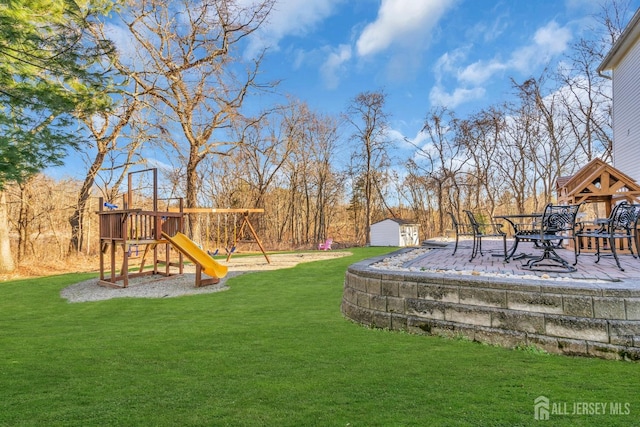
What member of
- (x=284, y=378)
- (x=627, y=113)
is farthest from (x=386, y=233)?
(x=284, y=378)

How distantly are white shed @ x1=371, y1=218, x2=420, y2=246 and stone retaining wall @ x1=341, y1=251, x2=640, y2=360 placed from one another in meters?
16.0

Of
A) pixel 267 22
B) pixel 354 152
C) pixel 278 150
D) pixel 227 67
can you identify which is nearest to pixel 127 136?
pixel 227 67

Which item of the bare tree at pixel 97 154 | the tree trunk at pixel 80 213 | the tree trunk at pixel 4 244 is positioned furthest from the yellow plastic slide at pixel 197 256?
the tree trunk at pixel 80 213

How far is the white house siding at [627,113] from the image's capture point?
32.9 feet

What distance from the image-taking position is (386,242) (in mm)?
20016

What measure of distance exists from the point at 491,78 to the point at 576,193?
1477 cm

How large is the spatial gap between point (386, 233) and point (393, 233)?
42 cm

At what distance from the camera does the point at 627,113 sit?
35.3ft

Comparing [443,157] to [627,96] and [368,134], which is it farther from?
[627,96]

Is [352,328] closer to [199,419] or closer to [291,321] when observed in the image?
[291,321]

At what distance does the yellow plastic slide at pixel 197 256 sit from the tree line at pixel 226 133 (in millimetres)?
2746

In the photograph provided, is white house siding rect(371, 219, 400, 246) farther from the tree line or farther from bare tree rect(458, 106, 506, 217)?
bare tree rect(458, 106, 506, 217)

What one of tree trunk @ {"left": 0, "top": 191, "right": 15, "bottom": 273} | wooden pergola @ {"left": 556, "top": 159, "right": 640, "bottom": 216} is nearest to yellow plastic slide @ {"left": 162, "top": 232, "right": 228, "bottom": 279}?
tree trunk @ {"left": 0, "top": 191, "right": 15, "bottom": 273}

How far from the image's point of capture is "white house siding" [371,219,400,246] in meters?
19.8
